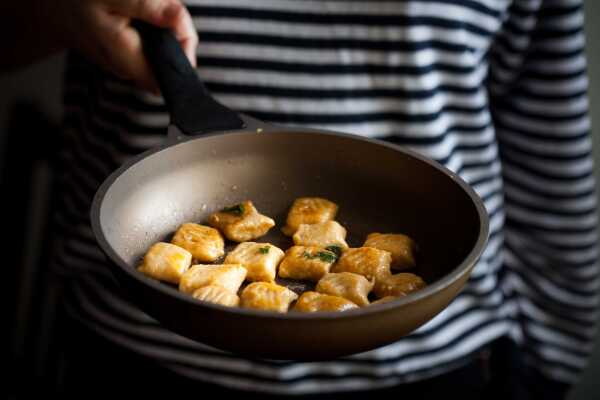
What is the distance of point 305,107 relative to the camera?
106 cm

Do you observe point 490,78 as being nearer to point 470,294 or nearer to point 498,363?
point 470,294

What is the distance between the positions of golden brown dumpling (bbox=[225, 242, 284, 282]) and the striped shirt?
318 millimetres

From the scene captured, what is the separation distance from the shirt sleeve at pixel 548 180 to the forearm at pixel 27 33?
2.26 ft

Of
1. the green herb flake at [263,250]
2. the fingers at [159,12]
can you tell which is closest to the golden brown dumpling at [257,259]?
the green herb flake at [263,250]

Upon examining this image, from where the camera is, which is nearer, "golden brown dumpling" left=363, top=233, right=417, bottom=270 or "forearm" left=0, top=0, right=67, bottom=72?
"golden brown dumpling" left=363, top=233, right=417, bottom=270

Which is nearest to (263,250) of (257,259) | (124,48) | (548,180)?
(257,259)

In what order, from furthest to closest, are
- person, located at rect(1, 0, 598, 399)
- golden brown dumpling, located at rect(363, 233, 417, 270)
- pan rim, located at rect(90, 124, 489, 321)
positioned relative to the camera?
1. person, located at rect(1, 0, 598, 399)
2. golden brown dumpling, located at rect(363, 233, 417, 270)
3. pan rim, located at rect(90, 124, 489, 321)

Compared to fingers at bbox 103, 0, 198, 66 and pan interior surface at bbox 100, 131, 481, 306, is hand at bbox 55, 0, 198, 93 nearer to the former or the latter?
fingers at bbox 103, 0, 198, 66

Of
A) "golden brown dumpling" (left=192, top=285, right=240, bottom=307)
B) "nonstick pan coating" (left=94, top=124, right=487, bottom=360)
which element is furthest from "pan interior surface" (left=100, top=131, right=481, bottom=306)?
"golden brown dumpling" (left=192, top=285, right=240, bottom=307)

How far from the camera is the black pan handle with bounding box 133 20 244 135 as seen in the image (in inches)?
31.8

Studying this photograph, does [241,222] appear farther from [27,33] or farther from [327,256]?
[27,33]

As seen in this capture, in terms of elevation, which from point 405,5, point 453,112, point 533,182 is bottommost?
point 533,182

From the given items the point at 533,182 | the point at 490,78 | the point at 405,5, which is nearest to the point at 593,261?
the point at 533,182

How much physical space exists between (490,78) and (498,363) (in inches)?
19.6
